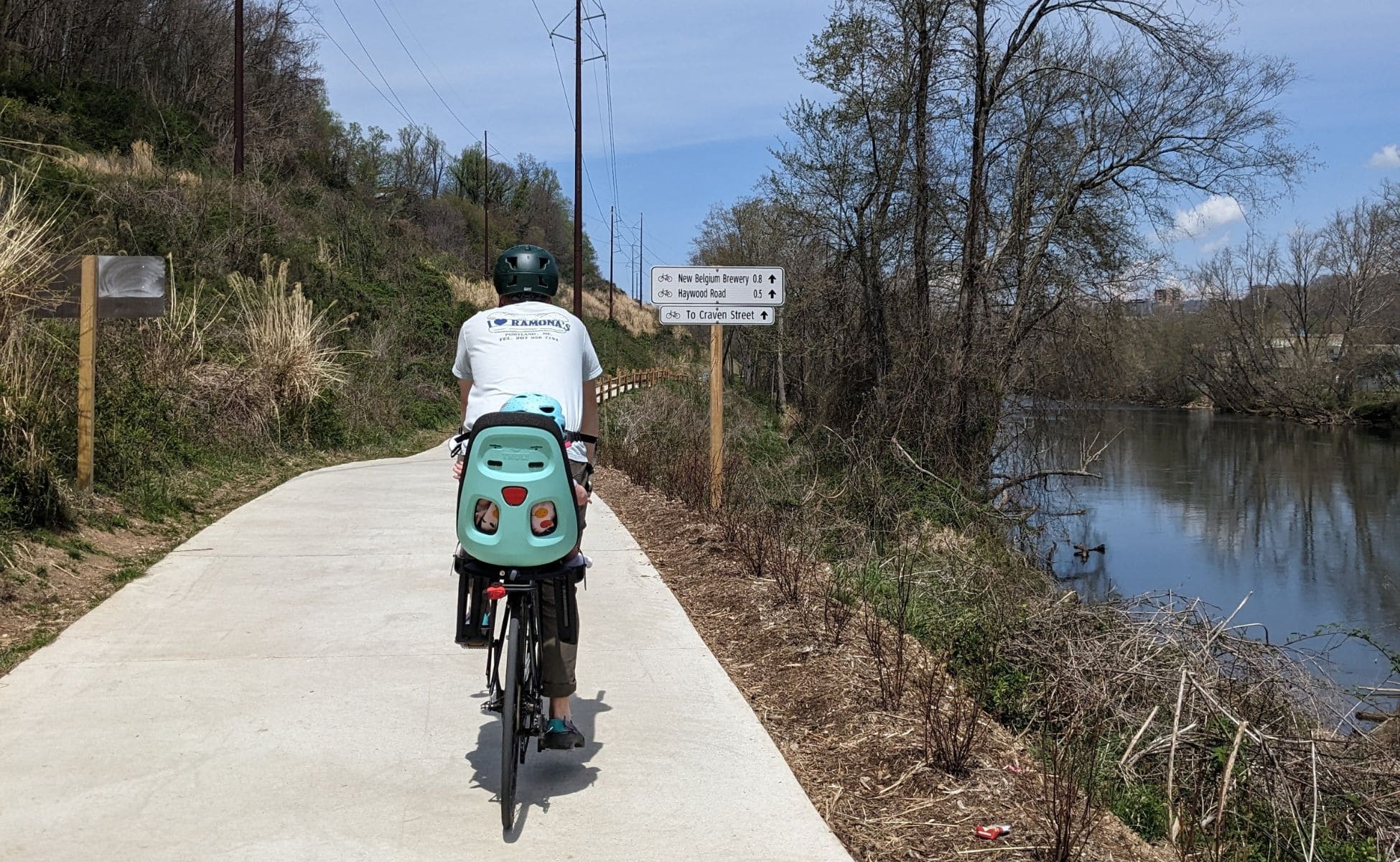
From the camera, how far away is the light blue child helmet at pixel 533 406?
376cm

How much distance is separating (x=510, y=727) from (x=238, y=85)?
76.3ft

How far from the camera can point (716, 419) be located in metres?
11.3

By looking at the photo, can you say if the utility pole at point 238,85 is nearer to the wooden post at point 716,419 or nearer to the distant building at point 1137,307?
the wooden post at point 716,419

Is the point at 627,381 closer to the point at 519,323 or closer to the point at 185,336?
the point at 185,336

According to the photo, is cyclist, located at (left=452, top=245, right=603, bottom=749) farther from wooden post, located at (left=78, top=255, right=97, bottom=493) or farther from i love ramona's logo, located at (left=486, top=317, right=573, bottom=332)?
wooden post, located at (left=78, top=255, right=97, bottom=493)

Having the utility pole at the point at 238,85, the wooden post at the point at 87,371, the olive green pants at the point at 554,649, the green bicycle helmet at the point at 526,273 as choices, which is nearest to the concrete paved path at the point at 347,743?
the olive green pants at the point at 554,649

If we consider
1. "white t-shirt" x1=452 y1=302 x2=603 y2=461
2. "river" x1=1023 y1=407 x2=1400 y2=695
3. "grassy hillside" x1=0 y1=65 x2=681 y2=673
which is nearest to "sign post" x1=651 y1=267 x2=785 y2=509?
"river" x1=1023 y1=407 x2=1400 y2=695

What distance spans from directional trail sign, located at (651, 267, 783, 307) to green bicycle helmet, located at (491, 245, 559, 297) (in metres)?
6.84

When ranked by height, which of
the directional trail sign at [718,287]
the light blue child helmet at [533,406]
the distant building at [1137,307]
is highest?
the distant building at [1137,307]

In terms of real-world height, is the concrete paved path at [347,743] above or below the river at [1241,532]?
above

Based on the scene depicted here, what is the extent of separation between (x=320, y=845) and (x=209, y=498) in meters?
8.13

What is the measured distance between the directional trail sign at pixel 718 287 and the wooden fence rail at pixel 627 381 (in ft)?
53.0

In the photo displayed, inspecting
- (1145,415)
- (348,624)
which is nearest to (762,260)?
(1145,415)

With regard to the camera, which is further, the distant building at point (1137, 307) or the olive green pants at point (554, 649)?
the distant building at point (1137, 307)
